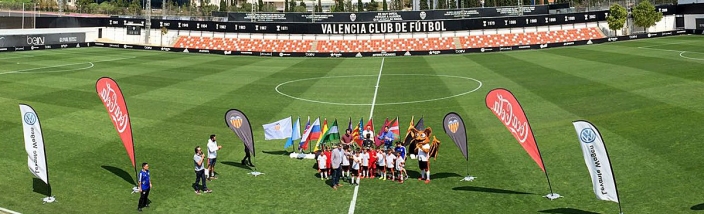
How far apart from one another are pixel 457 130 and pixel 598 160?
7.02m

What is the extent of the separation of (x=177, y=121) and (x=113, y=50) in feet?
208

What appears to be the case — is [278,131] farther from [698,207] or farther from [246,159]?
[698,207]

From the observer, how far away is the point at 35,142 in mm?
22031

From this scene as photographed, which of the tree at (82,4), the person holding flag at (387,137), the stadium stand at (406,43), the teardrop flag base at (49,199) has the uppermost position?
the tree at (82,4)

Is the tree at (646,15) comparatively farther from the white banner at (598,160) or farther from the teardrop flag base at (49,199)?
the teardrop flag base at (49,199)

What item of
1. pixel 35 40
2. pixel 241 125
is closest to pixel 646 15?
pixel 241 125

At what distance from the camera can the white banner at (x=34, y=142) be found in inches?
859

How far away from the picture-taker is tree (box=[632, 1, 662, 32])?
328ft

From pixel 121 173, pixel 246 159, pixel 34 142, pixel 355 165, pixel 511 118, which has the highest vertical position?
pixel 511 118

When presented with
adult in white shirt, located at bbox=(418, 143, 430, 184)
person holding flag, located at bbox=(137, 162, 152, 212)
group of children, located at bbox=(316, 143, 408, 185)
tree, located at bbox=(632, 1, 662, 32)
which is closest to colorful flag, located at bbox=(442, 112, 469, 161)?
adult in white shirt, located at bbox=(418, 143, 430, 184)

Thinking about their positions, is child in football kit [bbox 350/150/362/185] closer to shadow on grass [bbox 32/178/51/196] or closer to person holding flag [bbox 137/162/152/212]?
person holding flag [bbox 137/162/152/212]

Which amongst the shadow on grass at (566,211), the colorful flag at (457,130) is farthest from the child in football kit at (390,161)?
the shadow on grass at (566,211)

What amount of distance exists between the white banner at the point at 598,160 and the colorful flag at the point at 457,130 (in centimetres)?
626

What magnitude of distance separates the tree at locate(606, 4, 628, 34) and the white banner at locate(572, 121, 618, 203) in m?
89.2
